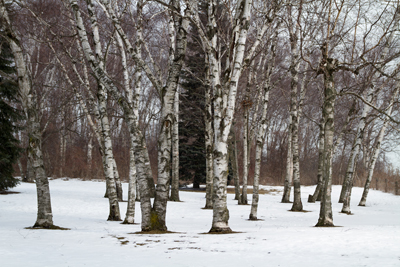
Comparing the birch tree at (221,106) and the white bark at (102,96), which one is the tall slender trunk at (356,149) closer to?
the birch tree at (221,106)

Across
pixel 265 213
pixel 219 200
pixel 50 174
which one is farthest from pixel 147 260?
pixel 50 174

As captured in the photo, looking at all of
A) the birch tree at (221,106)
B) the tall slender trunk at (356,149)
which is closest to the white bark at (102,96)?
the birch tree at (221,106)

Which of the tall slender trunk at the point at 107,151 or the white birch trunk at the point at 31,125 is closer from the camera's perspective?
the white birch trunk at the point at 31,125

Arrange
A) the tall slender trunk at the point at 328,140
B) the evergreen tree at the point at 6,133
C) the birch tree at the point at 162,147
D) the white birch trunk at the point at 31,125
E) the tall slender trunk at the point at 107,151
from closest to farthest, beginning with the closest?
the birch tree at the point at 162,147 < the white birch trunk at the point at 31,125 < the tall slender trunk at the point at 328,140 < the tall slender trunk at the point at 107,151 < the evergreen tree at the point at 6,133

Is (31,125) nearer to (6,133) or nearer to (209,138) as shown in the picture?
(209,138)

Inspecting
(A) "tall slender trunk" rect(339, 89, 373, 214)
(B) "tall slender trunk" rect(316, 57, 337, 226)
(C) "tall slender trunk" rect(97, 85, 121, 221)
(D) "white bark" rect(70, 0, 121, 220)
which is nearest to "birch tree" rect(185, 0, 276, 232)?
(D) "white bark" rect(70, 0, 121, 220)

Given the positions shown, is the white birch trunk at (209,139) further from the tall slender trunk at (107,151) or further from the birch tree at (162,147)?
the birch tree at (162,147)

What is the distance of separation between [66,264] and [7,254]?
48.6 inches

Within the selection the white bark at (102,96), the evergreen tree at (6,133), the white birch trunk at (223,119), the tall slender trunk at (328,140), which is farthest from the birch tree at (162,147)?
the evergreen tree at (6,133)

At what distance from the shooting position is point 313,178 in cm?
3597

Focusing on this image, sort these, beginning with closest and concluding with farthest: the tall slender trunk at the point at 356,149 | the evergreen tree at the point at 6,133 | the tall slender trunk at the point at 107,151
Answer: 1. the tall slender trunk at the point at 107,151
2. the tall slender trunk at the point at 356,149
3. the evergreen tree at the point at 6,133

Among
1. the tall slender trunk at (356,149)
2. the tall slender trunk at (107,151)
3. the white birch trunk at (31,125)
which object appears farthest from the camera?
the tall slender trunk at (356,149)

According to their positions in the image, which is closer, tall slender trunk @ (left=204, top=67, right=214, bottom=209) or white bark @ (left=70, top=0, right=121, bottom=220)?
white bark @ (left=70, top=0, right=121, bottom=220)

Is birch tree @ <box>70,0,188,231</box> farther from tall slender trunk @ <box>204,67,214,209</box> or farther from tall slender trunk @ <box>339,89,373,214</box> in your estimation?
tall slender trunk @ <box>339,89,373,214</box>
